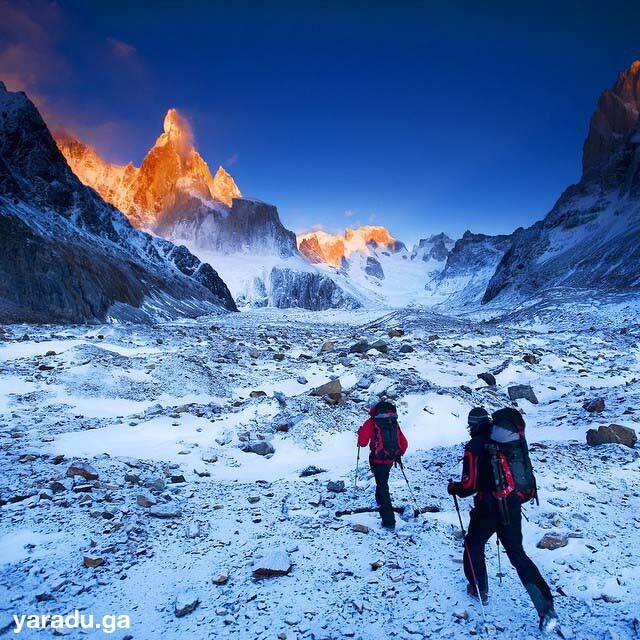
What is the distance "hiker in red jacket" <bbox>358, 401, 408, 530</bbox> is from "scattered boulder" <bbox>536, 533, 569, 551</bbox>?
192 cm

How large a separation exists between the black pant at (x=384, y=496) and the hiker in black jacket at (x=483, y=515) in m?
1.42

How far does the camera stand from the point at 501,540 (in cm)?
431

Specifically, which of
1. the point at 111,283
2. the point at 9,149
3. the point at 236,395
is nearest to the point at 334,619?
the point at 236,395

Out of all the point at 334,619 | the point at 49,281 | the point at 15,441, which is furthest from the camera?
the point at 49,281

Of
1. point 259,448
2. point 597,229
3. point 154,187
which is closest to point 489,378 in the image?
point 259,448

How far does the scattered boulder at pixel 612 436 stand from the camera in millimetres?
8195

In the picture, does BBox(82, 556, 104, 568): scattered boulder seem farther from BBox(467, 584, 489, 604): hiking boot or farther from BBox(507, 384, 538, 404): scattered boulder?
BBox(507, 384, 538, 404): scattered boulder

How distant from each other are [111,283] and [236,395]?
40935 millimetres

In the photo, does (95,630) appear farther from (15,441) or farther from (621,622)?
(15,441)

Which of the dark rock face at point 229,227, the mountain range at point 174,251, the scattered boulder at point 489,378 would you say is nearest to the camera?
the scattered boulder at point 489,378

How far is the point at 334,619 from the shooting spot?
4.06 m

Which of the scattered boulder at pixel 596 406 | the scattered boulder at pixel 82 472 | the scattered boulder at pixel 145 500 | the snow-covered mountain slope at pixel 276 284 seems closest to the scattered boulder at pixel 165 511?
the scattered boulder at pixel 145 500

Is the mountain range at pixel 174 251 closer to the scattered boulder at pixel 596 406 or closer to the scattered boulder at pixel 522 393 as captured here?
the scattered boulder at pixel 522 393

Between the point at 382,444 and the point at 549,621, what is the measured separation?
2.73 metres
